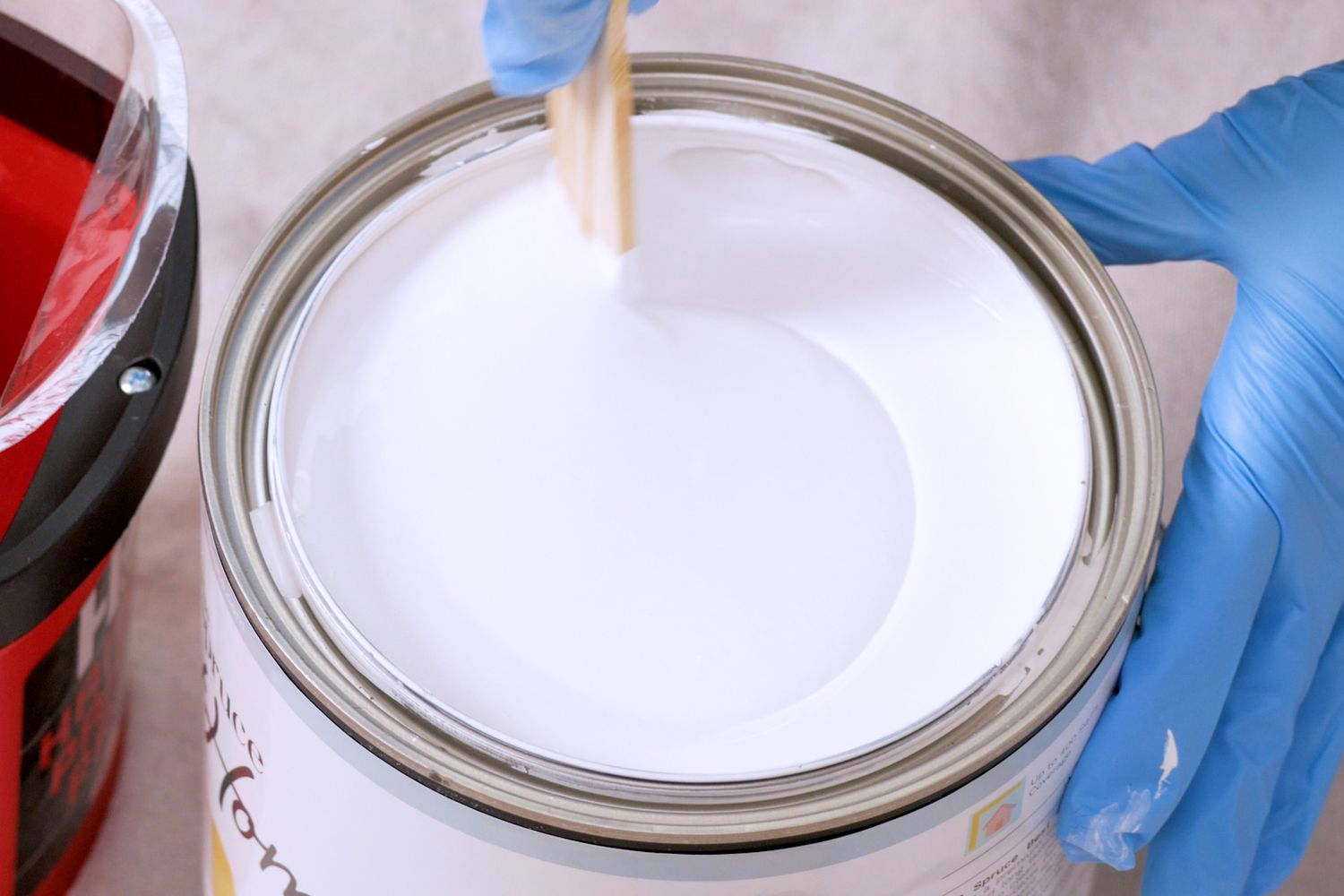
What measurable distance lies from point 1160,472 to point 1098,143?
→ 0.98 m

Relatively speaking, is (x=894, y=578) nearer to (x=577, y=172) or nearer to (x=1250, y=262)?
(x=577, y=172)

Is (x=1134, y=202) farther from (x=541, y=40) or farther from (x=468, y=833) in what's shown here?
(x=468, y=833)

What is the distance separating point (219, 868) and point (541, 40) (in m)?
0.62

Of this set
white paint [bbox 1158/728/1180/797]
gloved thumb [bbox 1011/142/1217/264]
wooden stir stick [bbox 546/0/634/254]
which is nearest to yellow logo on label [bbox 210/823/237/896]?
wooden stir stick [bbox 546/0/634/254]

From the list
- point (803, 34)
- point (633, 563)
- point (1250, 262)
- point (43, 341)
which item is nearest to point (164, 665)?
point (43, 341)

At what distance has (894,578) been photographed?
0.96 m

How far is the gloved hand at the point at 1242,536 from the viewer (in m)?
1.09

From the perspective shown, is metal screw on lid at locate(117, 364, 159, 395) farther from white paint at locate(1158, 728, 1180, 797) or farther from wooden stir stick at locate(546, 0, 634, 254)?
white paint at locate(1158, 728, 1180, 797)

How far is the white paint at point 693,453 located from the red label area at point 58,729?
36 centimetres

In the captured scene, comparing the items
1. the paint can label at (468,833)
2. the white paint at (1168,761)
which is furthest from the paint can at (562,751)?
the white paint at (1168,761)

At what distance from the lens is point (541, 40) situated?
36.5 inches

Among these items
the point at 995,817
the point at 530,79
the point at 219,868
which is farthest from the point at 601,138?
the point at 219,868

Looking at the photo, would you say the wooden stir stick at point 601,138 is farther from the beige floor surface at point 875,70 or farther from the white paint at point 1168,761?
the beige floor surface at point 875,70

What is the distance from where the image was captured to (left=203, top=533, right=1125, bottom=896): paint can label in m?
0.83
